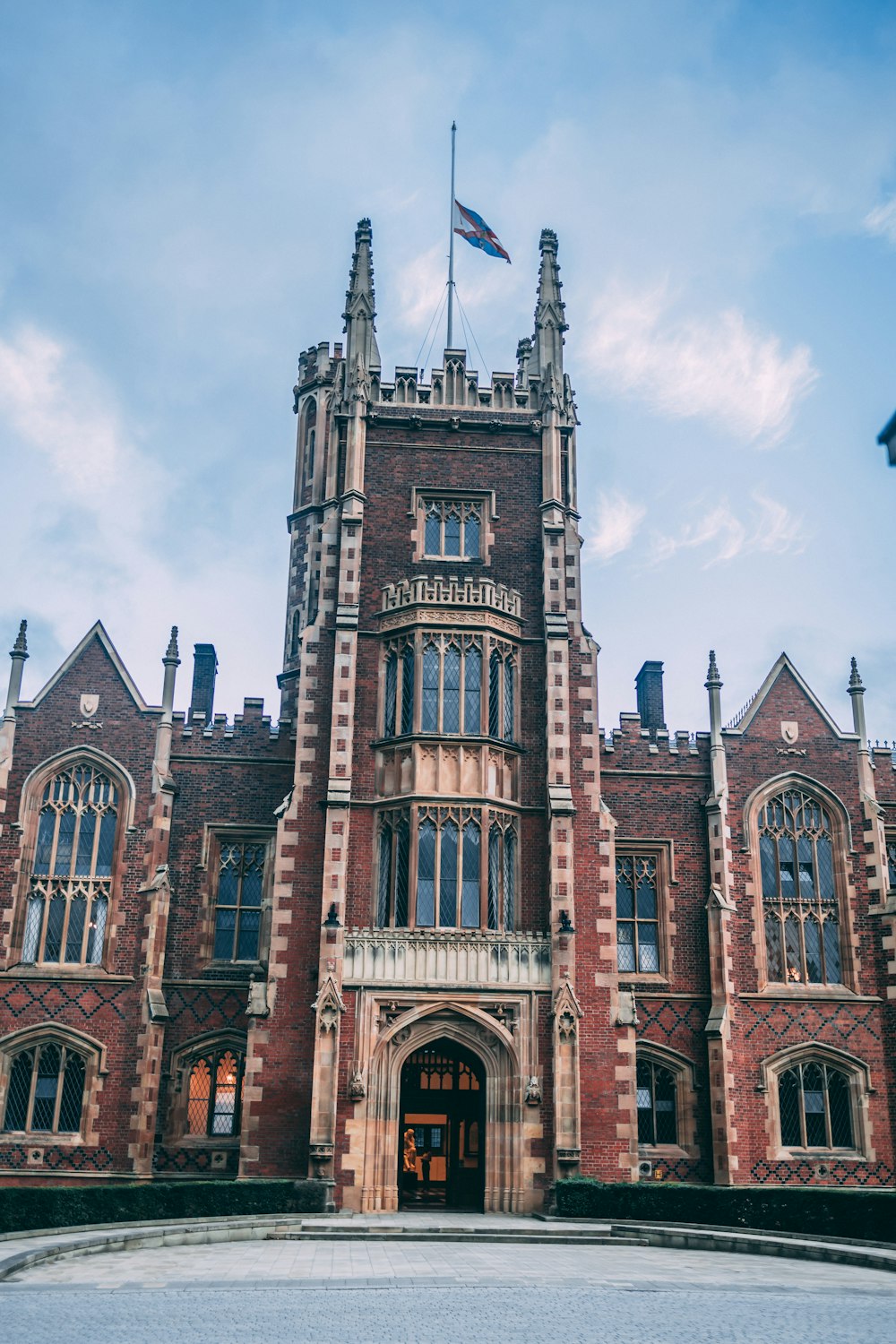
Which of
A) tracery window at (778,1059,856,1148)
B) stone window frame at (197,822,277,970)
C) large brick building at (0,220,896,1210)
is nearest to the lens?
large brick building at (0,220,896,1210)

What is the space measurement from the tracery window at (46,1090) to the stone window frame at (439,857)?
8613 mm

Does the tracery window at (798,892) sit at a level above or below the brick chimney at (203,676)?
below

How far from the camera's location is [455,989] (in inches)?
1132

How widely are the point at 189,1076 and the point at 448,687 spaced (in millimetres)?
11817

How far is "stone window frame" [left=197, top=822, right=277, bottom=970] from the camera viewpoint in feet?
107

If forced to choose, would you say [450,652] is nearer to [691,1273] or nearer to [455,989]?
[455,989]

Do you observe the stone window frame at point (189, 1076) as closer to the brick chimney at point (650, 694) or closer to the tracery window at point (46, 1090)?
the tracery window at point (46, 1090)

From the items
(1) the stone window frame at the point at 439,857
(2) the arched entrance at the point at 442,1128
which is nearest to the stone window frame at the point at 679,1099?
(2) the arched entrance at the point at 442,1128

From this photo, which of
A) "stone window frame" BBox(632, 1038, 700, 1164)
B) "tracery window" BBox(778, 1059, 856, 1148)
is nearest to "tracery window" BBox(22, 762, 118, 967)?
"stone window frame" BBox(632, 1038, 700, 1164)

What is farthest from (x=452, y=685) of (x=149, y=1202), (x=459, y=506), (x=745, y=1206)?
(x=149, y=1202)

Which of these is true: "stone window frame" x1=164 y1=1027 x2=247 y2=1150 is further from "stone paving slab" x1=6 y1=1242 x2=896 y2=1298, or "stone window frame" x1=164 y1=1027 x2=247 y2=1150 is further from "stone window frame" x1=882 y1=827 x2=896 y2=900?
"stone window frame" x1=882 y1=827 x2=896 y2=900

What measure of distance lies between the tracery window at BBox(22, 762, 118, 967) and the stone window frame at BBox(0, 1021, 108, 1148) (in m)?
1.79

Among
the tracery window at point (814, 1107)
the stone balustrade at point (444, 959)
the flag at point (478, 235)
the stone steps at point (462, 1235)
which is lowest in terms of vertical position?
the stone steps at point (462, 1235)

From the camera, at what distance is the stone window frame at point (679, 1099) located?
3155 centimetres
